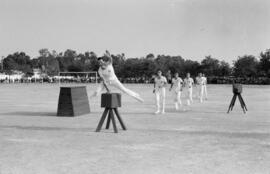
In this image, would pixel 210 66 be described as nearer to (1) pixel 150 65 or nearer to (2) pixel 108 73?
(1) pixel 150 65

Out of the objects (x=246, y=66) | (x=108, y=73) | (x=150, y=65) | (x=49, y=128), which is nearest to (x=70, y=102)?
(x=49, y=128)

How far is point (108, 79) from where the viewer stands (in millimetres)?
12070

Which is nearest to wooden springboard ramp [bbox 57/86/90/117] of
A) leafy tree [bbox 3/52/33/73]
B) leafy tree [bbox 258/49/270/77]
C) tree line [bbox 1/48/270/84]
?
tree line [bbox 1/48/270/84]

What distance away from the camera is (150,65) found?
110312mm

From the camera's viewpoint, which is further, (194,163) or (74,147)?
(74,147)

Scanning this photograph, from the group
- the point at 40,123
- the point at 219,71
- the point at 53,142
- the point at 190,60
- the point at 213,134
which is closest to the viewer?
the point at 53,142

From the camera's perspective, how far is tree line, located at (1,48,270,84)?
83.1m

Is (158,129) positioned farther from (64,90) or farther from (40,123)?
(64,90)

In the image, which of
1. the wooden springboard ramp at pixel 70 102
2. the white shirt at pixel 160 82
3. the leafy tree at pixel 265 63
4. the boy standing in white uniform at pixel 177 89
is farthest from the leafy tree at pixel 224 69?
the wooden springboard ramp at pixel 70 102

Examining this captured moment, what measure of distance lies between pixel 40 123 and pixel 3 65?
151229mm

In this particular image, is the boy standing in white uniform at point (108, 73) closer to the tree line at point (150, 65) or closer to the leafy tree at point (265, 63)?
the tree line at point (150, 65)

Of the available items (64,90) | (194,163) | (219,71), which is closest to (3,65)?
(219,71)

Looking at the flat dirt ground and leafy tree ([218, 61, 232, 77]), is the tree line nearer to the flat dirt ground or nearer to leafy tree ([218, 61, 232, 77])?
leafy tree ([218, 61, 232, 77])

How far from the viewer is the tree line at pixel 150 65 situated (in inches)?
3270
